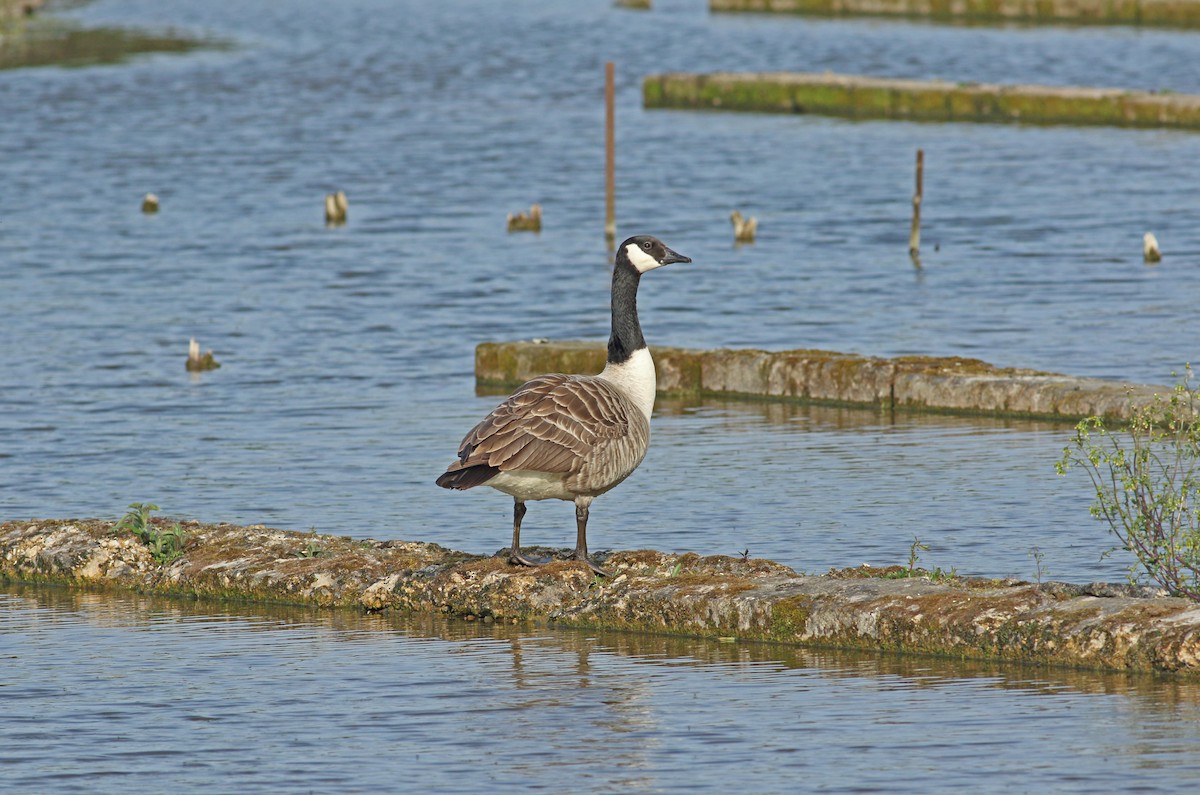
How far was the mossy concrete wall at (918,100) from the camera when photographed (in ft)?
197

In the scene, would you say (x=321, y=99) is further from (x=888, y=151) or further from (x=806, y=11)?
(x=806, y=11)

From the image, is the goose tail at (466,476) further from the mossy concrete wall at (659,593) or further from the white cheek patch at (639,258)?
the white cheek patch at (639,258)

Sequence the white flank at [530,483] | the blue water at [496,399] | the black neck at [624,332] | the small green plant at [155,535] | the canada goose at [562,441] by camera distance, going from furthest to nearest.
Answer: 1. the small green plant at [155,535]
2. the black neck at [624,332]
3. the white flank at [530,483]
4. the canada goose at [562,441]
5. the blue water at [496,399]

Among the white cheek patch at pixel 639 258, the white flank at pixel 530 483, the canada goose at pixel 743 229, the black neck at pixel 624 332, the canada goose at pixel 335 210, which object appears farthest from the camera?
the canada goose at pixel 335 210

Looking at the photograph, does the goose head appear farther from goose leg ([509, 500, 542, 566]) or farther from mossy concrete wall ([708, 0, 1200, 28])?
mossy concrete wall ([708, 0, 1200, 28])

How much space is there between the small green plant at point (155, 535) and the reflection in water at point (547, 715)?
4.96 ft

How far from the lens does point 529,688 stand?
11.8 m

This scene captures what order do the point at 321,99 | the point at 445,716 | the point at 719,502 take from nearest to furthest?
the point at 445,716 < the point at 719,502 < the point at 321,99

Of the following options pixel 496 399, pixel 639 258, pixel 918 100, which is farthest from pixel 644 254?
pixel 918 100

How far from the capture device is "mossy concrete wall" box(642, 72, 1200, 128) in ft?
197

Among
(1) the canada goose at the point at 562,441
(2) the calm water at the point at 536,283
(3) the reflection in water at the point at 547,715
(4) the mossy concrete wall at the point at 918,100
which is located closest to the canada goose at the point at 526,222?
(2) the calm water at the point at 536,283

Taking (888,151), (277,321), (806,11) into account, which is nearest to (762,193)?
(888,151)

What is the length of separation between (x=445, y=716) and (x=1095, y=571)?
5.81 meters

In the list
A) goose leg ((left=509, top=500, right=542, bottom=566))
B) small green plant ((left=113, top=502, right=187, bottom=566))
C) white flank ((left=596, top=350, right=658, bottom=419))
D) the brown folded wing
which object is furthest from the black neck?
small green plant ((left=113, top=502, right=187, bottom=566))
